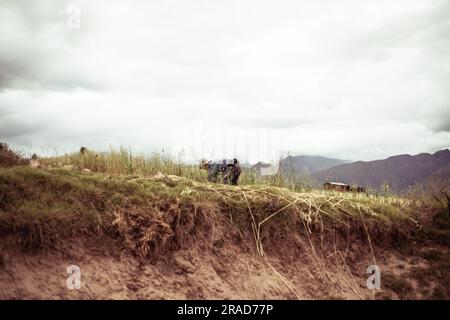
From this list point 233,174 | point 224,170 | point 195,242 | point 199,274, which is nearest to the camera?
point 199,274

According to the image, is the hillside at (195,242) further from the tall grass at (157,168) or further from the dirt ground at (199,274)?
the tall grass at (157,168)

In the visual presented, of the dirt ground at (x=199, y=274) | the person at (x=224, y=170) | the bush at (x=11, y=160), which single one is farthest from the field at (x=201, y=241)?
the person at (x=224, y=170)

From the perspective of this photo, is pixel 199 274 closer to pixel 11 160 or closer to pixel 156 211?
pixel 156 211

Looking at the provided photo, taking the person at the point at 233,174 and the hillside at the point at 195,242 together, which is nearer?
the hillside at the point at 195,242

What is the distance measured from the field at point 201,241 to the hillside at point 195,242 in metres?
0.01

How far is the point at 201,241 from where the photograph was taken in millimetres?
4688

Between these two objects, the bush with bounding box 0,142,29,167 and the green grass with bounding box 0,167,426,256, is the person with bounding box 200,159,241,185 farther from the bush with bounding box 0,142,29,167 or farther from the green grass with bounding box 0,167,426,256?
the bush with bounding box 0,142,29,167

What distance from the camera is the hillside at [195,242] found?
12.9ft

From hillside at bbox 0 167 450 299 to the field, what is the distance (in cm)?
1

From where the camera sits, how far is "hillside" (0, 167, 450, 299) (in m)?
3.94

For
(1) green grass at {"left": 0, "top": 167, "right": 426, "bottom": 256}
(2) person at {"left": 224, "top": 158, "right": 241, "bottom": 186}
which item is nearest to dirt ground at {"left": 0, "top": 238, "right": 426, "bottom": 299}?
(1) green grass at {"left": 0, "top": 167, "right": 426, "bottom": 256}

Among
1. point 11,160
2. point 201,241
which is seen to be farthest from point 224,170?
point 11,160

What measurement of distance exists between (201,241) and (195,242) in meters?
0.08
